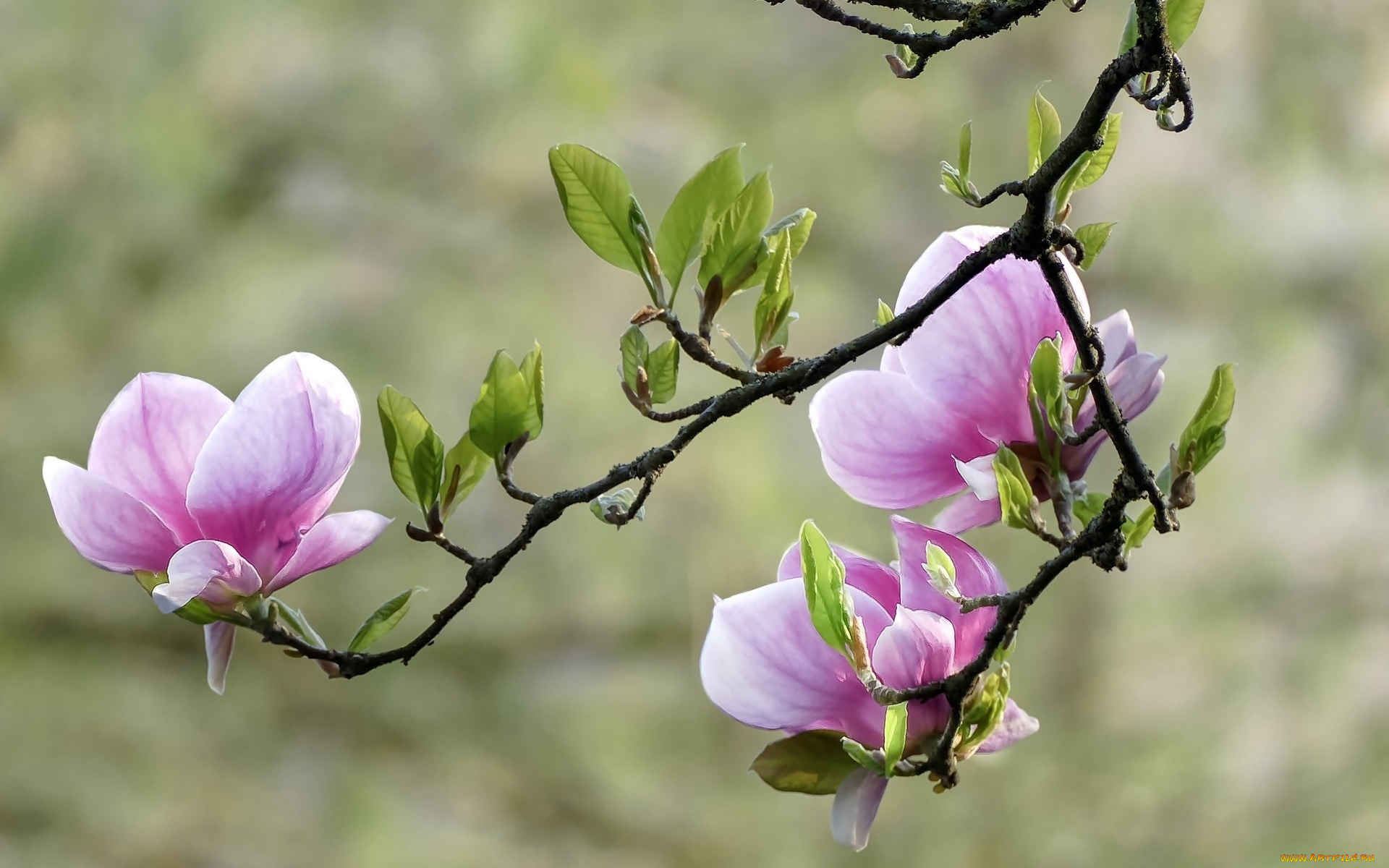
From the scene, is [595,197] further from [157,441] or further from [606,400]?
[606,400]

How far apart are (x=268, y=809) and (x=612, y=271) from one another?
0.70 meters

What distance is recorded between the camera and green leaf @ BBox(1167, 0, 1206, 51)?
0.90 ft

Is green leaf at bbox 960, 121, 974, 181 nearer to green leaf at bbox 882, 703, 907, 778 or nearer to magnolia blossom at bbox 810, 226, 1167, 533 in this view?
magnolia blossom at bbox 810, 226, 1167, 533

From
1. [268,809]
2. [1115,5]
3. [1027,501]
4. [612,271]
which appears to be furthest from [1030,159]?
[1115,5]

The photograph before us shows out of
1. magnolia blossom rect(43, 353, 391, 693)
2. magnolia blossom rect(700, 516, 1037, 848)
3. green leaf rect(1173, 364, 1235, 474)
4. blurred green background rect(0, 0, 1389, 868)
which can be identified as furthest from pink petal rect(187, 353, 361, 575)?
blurred green background rect(0, 0, 1389, 868)

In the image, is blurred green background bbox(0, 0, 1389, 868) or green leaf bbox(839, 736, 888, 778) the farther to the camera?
blurred green background bbox(0, 0, 1389, 868)

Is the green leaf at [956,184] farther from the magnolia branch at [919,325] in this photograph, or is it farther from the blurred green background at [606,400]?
the blurred green background at [606,400]

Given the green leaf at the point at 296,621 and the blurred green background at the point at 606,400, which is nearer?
the green leaf at the point at 296,621

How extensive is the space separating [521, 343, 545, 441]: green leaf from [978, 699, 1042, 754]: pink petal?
0.47ft

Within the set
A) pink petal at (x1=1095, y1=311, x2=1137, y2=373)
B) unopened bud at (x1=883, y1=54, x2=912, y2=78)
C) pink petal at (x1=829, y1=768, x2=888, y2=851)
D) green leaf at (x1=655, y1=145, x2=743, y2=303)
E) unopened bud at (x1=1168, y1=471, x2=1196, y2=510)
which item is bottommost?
pink petal at (x1=829, y1=768, x2=888, y2=851)

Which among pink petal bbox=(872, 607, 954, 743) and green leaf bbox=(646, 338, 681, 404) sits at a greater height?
green leaf bbox=(646, 338, 681, 404)

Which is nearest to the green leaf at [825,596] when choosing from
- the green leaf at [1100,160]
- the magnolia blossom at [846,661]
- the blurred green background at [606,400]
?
the magnolia blossom at [846,661]

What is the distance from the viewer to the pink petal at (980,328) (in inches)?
11.2

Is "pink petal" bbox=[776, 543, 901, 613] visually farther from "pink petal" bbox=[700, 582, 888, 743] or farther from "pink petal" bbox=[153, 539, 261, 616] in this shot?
"pink petal" bbox=[153, 539, 261, 616]
